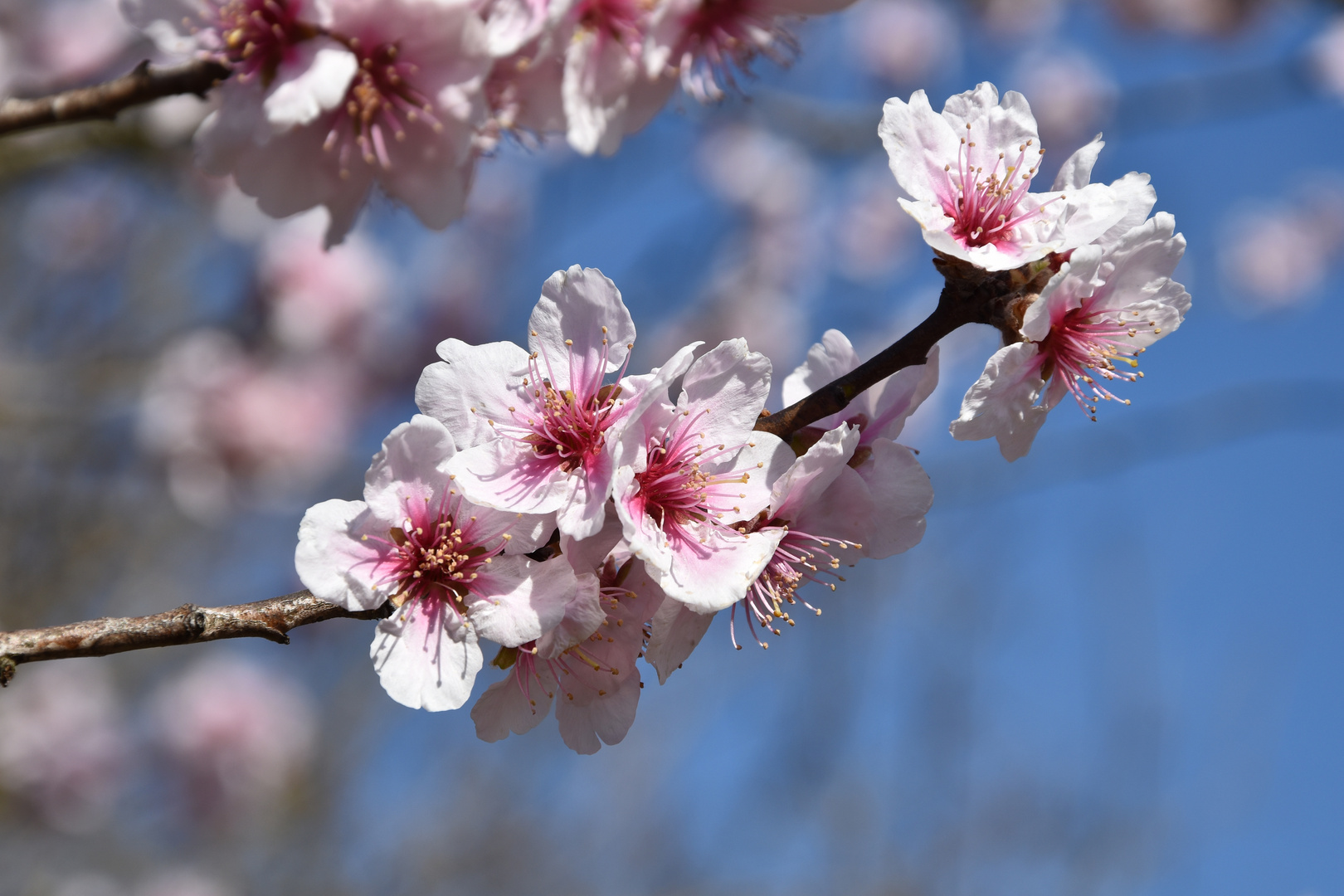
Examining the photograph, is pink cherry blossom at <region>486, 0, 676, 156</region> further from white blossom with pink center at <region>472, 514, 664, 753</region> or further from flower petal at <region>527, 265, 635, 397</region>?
white blossom with pink center at <region>472, 514, 664, 753</region>

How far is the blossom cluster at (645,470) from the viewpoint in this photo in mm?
1187

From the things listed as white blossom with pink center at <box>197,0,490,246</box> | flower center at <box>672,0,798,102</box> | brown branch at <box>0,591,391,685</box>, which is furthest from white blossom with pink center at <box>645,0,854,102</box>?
brown branch at <box>0,591,391,685</box>

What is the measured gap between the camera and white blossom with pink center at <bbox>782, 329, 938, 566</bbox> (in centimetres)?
128

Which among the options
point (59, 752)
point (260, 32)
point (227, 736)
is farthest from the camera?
point (227, 736)

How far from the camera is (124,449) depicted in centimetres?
479

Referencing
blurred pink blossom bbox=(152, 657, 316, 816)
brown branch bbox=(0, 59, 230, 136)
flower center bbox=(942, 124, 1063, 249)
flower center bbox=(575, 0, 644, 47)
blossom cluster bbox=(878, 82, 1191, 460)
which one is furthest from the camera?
blurred pink blossom bbox=(152, 657, 316, 816)

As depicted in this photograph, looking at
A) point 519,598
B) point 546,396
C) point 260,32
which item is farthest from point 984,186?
point 260,32

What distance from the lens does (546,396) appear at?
1.31 meters

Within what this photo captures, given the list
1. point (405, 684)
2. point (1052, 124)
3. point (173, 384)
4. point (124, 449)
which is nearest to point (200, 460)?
point (173, 384)

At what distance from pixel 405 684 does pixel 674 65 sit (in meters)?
1.07

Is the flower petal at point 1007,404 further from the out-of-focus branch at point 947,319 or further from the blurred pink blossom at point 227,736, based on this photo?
the blurred pink blossom at point 227,736

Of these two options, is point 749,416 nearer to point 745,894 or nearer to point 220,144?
point 220,144

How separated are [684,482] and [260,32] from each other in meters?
0.92

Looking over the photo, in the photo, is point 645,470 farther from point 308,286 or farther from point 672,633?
point 308,286
